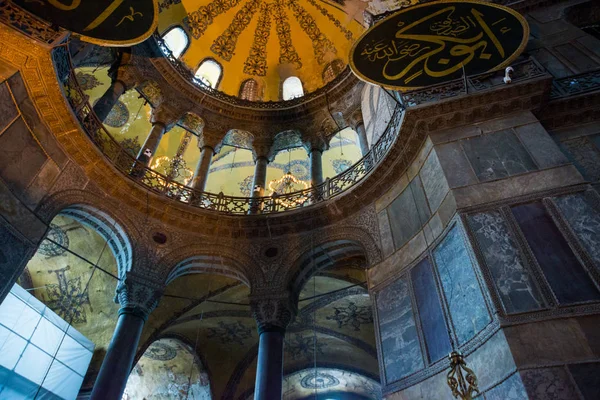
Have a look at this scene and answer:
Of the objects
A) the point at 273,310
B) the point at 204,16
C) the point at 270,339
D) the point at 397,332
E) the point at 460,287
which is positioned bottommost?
the point at 397,332

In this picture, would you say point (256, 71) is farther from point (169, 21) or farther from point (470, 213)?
point (470, 213)

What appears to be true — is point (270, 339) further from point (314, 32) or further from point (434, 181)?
point (314, 32)

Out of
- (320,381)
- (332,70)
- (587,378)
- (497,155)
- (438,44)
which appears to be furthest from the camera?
(332,70)

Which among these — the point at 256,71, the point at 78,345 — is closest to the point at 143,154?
the point at 78,345

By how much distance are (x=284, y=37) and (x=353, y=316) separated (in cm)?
1002

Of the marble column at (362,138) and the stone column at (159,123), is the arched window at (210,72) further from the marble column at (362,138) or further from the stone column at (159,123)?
the marble column at (362,138)

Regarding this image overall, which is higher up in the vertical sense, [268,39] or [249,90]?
[268,39]

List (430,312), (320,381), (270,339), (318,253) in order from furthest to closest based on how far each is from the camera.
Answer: (320,381) < (318,253) < (270,339) < (430,312)

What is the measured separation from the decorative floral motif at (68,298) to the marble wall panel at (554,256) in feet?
29.4

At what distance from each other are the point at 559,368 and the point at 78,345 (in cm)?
849

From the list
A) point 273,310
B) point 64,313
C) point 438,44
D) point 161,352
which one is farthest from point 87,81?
point 438,44

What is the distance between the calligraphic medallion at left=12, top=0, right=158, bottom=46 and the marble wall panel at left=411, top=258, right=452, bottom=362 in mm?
6678

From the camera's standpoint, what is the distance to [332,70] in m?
12.9

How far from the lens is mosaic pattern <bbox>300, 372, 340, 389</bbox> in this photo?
11.4m
